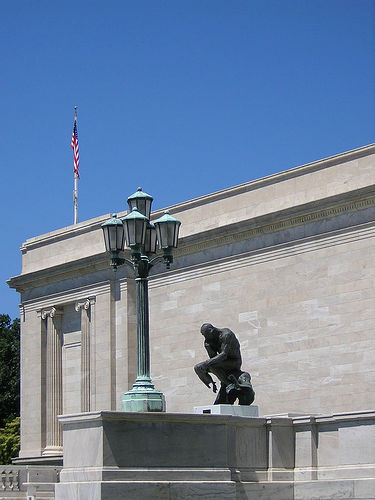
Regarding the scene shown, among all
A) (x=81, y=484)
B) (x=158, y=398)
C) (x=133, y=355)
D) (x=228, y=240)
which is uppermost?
(x=228, y=240)

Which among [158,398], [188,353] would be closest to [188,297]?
[188,353]

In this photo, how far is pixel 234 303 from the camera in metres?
40.9

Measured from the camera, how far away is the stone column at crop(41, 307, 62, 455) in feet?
159

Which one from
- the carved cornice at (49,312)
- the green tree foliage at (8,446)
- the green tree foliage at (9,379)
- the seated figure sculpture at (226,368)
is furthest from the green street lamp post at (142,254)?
the green tree foliage at (9,379)

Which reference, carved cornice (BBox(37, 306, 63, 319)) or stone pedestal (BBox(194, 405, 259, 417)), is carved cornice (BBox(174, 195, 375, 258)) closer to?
carved cornice (BBox(37, 306, 63, 319))

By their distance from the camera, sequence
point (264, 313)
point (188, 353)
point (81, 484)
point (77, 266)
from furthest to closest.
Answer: point (77, 266), point (188, 353), point (264, 313), point (81, 484)

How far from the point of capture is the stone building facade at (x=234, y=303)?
36969 mm

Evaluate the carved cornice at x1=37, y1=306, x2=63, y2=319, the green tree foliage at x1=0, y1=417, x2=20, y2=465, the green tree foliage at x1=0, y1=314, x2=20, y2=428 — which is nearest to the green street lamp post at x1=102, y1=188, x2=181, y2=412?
the carved cornice at x1=37, y1=306, x2=63, y2=319

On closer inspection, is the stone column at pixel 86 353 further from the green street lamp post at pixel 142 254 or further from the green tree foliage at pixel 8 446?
the green street lamp post at pixel 142 254

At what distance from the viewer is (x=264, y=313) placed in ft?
130

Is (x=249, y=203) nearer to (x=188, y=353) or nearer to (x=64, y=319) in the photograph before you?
(x=188, y=353)

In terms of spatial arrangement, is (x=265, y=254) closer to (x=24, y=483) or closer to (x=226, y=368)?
(x=24, y=483)

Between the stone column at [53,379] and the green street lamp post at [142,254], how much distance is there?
24150 millimetres

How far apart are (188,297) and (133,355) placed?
369 cm
